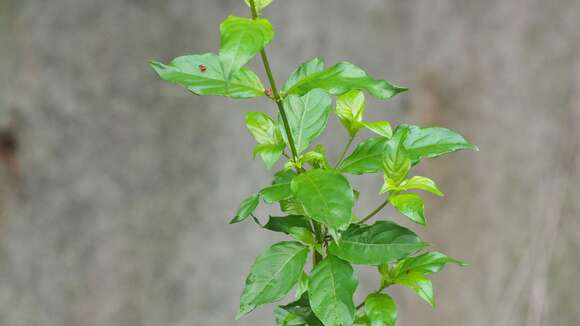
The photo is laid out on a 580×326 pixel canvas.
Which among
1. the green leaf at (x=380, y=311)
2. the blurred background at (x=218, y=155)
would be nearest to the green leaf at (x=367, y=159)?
the green leaf at (x=380, y=311)

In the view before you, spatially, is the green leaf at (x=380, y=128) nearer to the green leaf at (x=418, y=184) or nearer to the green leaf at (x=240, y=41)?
the green leaf at (x=418, y=184)

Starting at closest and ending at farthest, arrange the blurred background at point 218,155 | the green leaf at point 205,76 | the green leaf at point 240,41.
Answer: the green leaf at point 240,41, the green leaf at point 205,76, the blurred background at point 218,155

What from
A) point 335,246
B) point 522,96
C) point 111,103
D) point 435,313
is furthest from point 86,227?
point 335,246

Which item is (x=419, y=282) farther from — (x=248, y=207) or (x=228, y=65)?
(x=228, y=65)

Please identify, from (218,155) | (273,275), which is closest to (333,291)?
(273,275)

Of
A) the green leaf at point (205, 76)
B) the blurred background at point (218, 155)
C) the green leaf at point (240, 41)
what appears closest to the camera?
the green leaf at point (240, 41)

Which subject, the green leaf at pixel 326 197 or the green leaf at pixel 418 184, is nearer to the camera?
the green leaf at pixel 326 197

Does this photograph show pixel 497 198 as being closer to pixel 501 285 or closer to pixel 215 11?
pixel 501 285
